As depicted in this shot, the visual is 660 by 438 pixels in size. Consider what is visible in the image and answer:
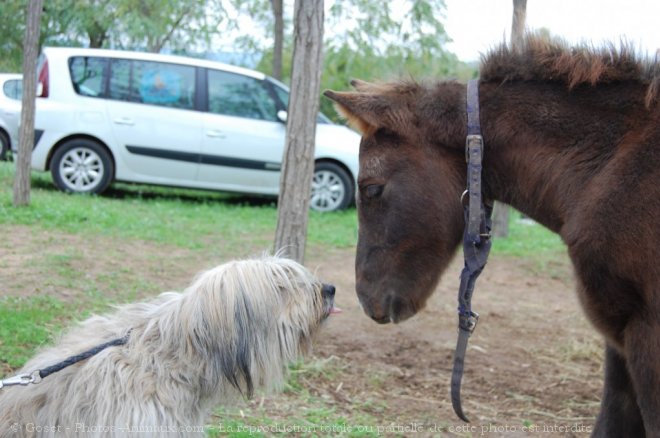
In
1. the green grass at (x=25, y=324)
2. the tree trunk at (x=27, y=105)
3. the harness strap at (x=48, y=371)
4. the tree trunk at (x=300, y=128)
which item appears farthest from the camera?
the tree trunk at (x=27, y=105)

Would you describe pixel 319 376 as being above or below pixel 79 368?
below

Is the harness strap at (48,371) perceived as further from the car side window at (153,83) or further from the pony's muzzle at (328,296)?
the car side window at (153,83)

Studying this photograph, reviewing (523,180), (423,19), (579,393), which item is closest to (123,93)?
(423,19)

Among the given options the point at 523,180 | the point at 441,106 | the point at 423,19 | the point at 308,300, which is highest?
the point at 423,19

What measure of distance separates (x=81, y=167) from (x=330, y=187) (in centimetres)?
396

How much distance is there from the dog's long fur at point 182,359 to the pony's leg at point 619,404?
132cm

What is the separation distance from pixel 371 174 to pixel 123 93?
A: 9155 mm

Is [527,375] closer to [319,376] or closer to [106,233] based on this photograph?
[319,376]

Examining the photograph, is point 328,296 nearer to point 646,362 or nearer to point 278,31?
point 646,362

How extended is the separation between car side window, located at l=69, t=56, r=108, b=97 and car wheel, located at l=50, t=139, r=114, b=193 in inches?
32.3

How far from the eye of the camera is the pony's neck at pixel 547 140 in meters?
2.78

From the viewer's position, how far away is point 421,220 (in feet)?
9.78

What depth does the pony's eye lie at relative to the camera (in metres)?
3.05

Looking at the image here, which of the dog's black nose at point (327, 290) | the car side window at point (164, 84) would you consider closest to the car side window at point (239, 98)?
the car side window at point (164, 84)
